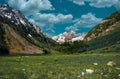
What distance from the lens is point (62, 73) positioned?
22.7 metres

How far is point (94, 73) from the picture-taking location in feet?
74.8

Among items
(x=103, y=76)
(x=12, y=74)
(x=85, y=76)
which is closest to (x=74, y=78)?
(x=85, y=76)

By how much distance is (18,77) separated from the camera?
20328 millimetres

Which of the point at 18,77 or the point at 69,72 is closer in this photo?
the point at 18,77

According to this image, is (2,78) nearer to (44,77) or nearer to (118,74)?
(44,77)

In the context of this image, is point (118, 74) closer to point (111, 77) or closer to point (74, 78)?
point (111, 77)

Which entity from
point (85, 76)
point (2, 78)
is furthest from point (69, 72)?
point (2, 78)

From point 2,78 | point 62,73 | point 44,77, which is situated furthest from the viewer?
point 62,73

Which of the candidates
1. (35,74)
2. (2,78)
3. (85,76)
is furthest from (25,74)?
(85,76)

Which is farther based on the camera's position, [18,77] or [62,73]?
[62,73]

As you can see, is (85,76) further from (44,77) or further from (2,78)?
(2,78)

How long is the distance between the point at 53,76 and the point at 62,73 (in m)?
1.29

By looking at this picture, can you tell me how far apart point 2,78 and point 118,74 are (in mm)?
8653

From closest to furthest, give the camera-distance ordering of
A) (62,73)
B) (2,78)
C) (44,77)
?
(2,78), (44,77), (62,73)
